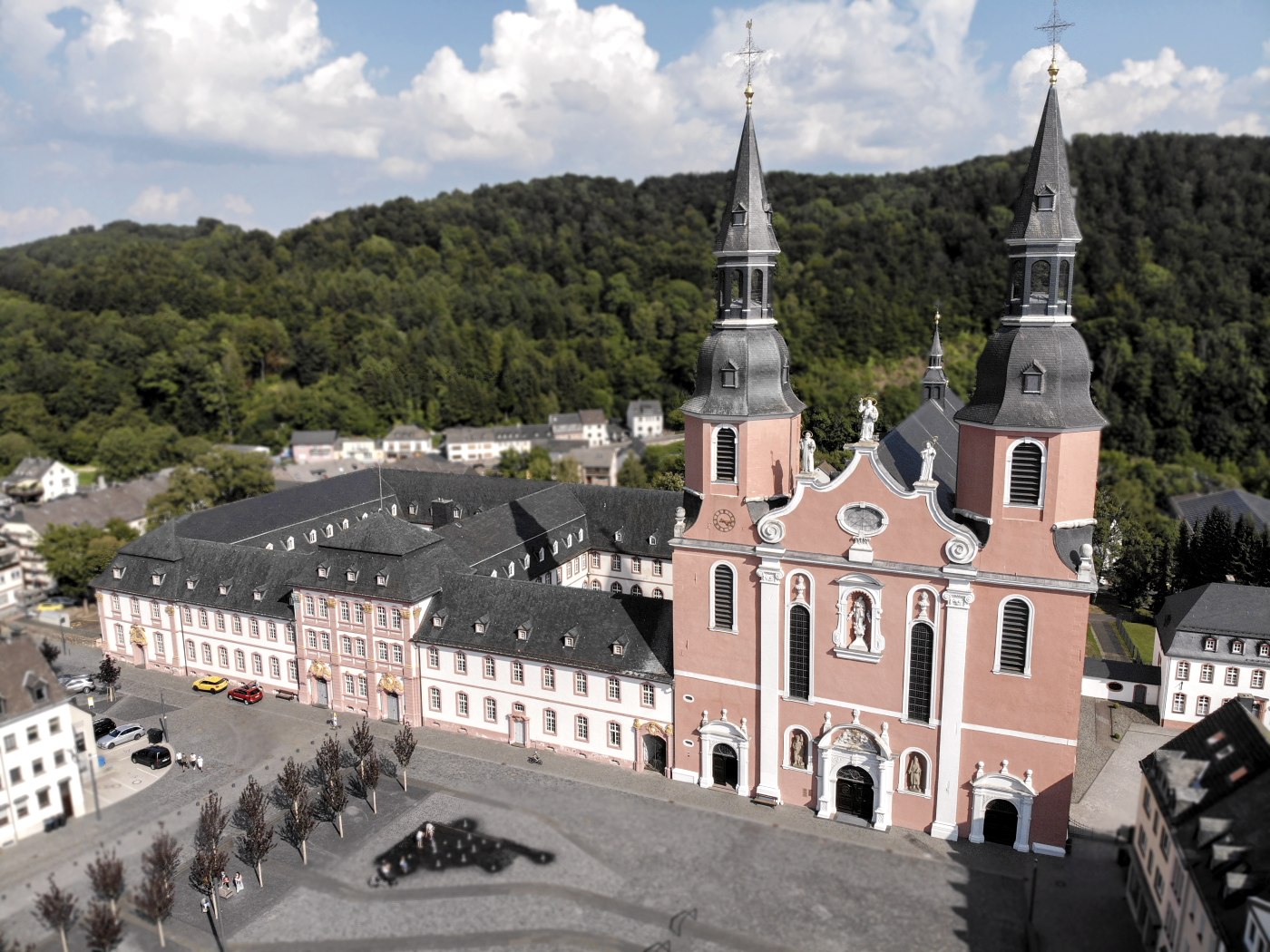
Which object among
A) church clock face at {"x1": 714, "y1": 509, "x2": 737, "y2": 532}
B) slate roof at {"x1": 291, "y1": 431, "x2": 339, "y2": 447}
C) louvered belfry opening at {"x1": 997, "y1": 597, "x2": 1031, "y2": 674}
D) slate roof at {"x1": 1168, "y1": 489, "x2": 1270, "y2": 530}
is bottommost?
slate roof at {"x1": 1168, "y1": 489, "x2": 1270, "y2": 530}

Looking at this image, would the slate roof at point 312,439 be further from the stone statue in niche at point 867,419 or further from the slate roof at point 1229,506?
the stone statue in niche at point 867,419

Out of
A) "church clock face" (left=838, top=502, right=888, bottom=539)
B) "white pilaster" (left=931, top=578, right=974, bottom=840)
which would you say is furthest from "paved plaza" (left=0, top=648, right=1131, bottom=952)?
"church clock face" (left=838, top=502, right=888, bottom=539)

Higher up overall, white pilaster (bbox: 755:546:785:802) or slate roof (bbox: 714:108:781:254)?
slate roof (bbox: 714:108:781:254)

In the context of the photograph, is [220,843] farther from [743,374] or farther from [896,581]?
[896,581]

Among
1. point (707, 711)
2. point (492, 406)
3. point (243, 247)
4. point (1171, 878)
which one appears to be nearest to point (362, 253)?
point (243, 247)

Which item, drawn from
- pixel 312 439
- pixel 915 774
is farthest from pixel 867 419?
pixel 312 439

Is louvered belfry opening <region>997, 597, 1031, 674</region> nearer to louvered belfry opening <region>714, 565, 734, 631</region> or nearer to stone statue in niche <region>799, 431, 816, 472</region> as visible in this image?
stone statue in niche <region>799, 431, 816, 472</region>

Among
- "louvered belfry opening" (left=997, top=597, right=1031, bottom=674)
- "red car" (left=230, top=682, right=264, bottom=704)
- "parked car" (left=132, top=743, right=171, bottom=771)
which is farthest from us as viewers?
"red car" (left=230, top=682, right=264, bottom=704)

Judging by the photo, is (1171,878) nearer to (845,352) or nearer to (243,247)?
(845,352)
